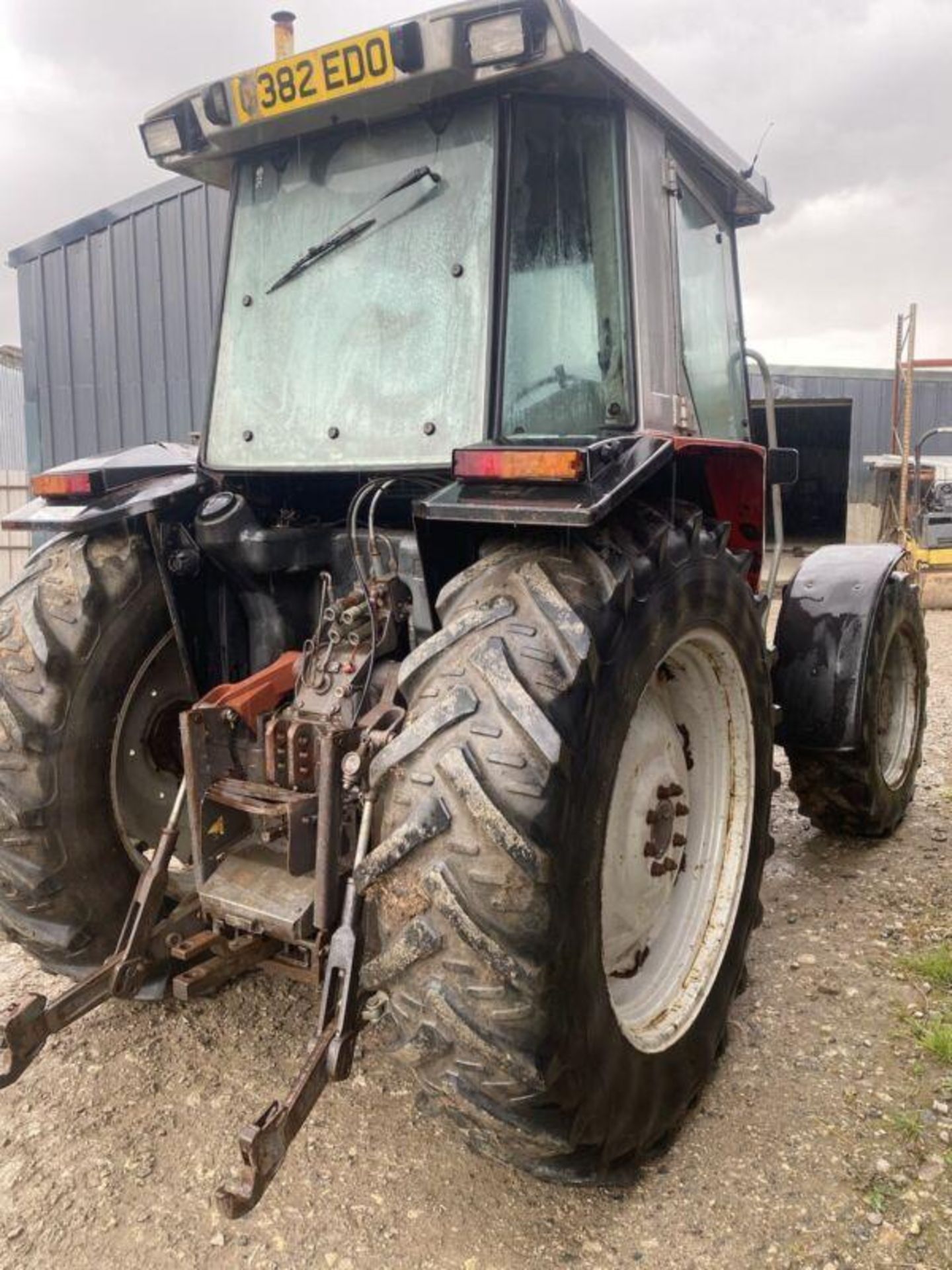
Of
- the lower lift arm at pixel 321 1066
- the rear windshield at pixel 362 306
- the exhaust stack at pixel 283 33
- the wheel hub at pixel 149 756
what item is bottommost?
the lower lift arm at pixel 321 1066

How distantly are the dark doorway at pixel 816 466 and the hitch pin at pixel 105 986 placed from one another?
13.6ft

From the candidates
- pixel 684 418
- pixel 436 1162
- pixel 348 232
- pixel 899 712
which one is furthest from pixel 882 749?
pixel 348 232

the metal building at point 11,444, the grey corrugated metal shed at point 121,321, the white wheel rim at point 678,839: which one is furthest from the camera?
the metal building at point 11,444

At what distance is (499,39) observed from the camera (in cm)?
210

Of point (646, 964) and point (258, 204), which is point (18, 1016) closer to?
point (646, 964)

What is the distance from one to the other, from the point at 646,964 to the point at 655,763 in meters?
0.51

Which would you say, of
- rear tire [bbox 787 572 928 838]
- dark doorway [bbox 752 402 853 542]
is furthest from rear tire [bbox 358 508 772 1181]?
dark doorway [bbox 752 402 853 542]

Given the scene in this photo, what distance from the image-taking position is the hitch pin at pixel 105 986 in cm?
200

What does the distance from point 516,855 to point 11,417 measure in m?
12.8

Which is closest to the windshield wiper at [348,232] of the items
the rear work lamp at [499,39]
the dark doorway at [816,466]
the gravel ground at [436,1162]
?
the rear work lamp at [499,39]

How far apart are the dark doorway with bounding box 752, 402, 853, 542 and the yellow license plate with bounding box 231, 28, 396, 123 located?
11.5 feet

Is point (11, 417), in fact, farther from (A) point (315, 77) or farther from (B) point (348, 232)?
(A) point (315, 77)

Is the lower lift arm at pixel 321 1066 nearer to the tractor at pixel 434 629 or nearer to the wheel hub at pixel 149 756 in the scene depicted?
the tractor at pixel 434 629

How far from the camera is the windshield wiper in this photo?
2447mm
